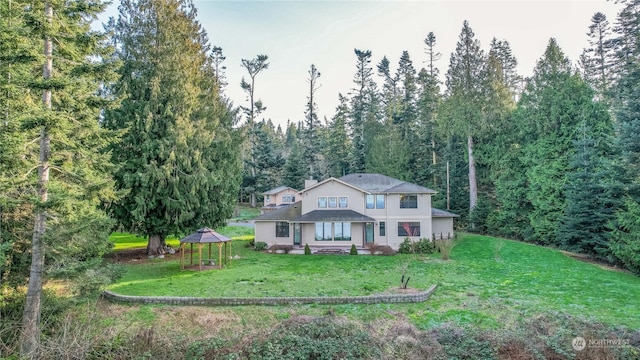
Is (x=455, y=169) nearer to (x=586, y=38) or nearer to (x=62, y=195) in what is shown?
(x=586, y=38)

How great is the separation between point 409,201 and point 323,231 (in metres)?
6.21

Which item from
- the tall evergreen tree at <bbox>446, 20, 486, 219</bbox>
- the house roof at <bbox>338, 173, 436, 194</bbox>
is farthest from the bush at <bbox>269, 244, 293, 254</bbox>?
the tall evergreen tree at <bbox>446, 20, 486, 219</bbox>

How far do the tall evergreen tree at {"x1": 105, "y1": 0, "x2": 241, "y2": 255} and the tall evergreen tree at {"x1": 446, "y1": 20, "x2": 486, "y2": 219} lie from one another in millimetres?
20839

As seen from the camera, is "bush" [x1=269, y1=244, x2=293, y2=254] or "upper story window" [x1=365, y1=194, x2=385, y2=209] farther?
"upper story window" [x1=365, y1=194, x2=385, y2=209]

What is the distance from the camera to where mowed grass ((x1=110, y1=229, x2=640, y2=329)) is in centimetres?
1024

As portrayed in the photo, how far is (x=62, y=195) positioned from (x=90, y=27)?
19.5 feet

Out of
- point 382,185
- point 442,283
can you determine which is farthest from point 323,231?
point 442,283

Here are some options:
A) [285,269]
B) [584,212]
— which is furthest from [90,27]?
[584,212]

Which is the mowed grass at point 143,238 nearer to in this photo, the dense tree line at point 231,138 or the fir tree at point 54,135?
the dense tree line at point 231,138

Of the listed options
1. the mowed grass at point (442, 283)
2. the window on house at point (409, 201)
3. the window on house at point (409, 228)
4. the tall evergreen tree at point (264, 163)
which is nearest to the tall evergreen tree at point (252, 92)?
the tall evergreen tree at point (264, 163)

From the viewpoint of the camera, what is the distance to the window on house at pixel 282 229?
23.7m

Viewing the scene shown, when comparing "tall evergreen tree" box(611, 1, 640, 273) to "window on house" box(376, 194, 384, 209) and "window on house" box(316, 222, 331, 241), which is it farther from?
"window on house" box(316, 222, 331, 241)

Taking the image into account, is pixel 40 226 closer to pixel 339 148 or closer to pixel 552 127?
pixel 552 127

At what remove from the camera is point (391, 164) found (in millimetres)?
37031
